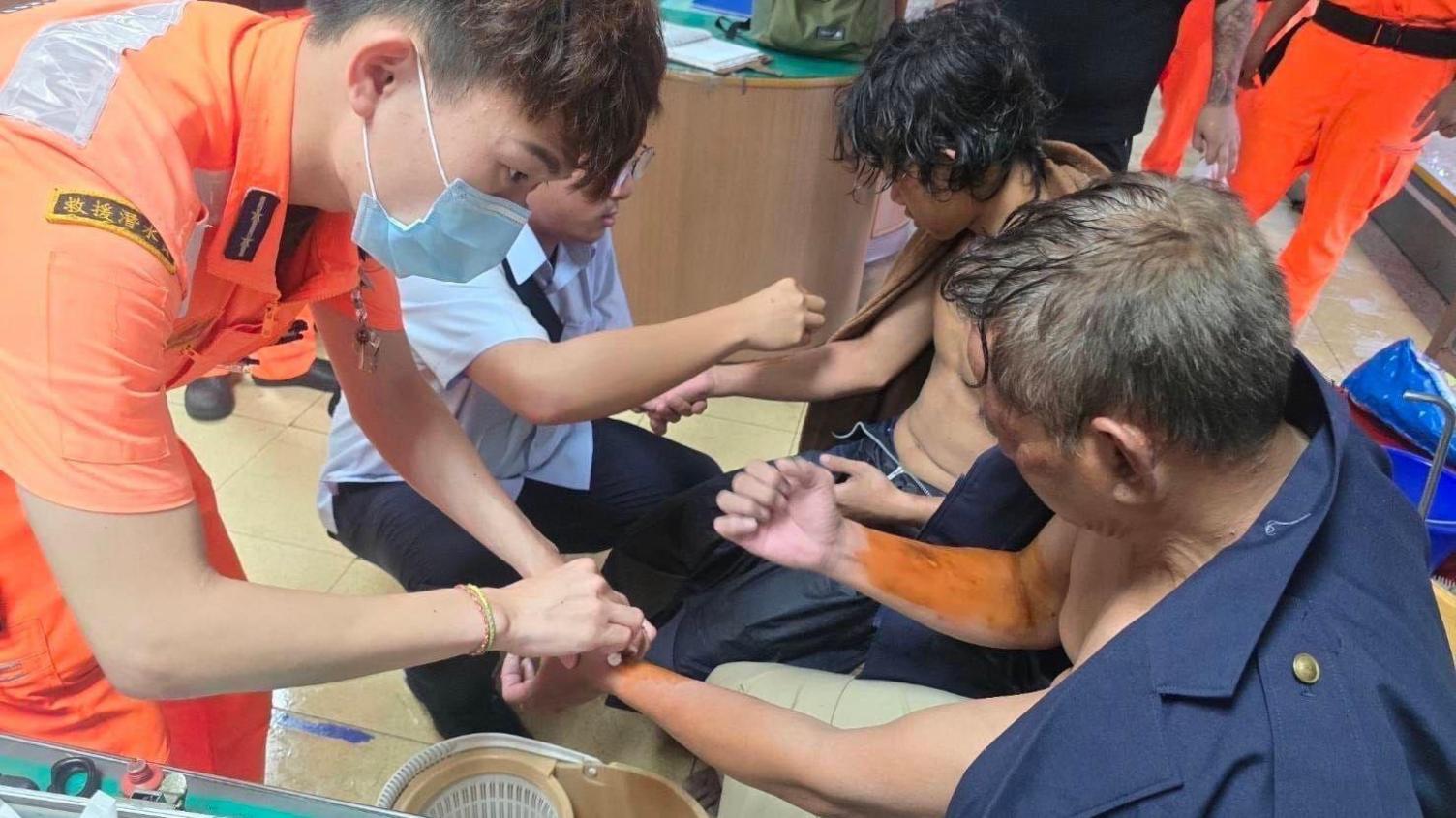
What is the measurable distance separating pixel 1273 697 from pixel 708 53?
2.49m

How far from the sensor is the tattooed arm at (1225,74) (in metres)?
2.67

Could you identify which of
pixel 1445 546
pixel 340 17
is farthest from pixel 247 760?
pixel 1445 546

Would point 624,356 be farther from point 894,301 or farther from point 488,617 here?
point 894,301

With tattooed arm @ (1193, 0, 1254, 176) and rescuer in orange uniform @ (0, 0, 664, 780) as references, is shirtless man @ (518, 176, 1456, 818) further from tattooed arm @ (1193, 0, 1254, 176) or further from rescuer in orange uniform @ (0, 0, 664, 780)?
tattooed arm @ (1193, 0, 1254, 176)

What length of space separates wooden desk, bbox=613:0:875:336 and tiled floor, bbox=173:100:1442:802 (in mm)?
429

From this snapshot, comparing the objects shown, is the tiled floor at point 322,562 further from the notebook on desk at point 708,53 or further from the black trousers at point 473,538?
the notebook on desk at point 708,53

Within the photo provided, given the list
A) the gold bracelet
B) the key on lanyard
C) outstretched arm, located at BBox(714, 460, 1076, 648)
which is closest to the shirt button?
outstretched arm, located at BBox(714, 460, 1076, 648)

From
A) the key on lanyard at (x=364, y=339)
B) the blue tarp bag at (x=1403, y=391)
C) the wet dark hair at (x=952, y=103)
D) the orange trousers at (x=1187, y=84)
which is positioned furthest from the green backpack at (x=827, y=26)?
the key on lanyard at (x=364, y=339)

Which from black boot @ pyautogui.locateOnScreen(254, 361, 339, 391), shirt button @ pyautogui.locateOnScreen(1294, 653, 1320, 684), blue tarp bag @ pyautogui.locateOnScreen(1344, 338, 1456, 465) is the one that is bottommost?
black boot @ pyautogui.locateOnScreen(254, 361, 339, 391)

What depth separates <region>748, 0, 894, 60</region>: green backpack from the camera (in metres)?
2.88

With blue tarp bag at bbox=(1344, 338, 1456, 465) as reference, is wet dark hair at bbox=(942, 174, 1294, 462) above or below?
above

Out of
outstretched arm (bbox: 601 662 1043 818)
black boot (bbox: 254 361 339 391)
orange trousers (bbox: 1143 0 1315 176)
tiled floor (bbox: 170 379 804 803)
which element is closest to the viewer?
outstretched arm (bbox: 601 662 1043 818)

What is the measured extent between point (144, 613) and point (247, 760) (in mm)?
670

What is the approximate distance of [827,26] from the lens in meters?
2.89
